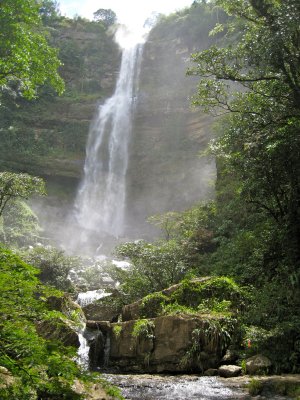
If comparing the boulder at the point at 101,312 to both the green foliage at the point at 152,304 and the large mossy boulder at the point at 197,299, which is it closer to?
the large mossy boulder at the point at 197,299

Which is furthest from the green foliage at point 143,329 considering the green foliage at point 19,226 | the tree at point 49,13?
the tree at point 49,13

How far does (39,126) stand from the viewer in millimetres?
33125

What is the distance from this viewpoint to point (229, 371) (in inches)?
274

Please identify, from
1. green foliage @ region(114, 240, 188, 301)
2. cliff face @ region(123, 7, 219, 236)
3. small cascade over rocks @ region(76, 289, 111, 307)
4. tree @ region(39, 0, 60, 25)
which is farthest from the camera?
tree @ region(39, 0, 60, 25)

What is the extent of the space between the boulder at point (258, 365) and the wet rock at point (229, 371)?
193 millimetres

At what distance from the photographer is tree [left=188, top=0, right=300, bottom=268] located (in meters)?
8.50

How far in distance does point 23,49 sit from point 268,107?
6601mm

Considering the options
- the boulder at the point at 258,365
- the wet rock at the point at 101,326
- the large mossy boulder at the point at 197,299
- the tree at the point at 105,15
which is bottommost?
the wet rock at the point at 101,326

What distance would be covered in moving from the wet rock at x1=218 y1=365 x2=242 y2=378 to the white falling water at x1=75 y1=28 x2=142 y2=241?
23004 millimetres

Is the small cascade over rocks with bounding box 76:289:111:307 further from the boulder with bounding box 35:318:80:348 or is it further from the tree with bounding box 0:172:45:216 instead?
the boulder with bounding box 35:318:80:348

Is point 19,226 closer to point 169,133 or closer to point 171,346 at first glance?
point 169,133

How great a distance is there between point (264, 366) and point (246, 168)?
4690 millimetres

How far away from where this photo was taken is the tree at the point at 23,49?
955 centimetres

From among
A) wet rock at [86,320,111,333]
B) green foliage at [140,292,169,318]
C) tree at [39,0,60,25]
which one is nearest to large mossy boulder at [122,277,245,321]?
green foliage at [140,292,169,318]
